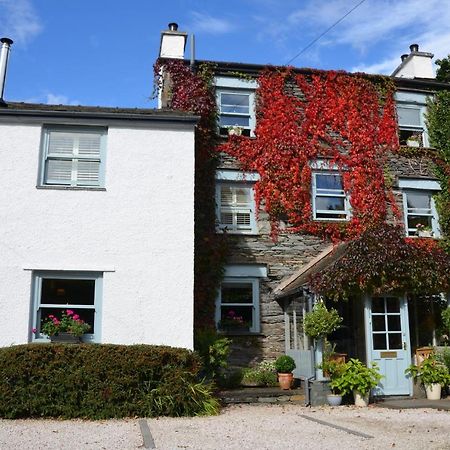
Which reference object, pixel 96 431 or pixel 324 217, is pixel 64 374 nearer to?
pixel 96 431

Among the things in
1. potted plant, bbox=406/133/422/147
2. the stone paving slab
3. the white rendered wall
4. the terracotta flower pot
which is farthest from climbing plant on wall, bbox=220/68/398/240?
the stone paving slab

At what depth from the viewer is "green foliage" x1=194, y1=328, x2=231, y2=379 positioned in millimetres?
13453

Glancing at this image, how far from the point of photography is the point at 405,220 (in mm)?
17906

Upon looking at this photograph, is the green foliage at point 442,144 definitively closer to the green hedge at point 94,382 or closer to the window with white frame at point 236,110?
the window with white frame at point 236,110

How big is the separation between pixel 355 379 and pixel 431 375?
2.11 m

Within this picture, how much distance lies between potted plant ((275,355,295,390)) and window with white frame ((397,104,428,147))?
345 inches

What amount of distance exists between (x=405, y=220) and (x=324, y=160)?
10.7ft

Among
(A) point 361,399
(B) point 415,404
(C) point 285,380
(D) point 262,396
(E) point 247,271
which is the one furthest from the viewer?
(E) point 247,271

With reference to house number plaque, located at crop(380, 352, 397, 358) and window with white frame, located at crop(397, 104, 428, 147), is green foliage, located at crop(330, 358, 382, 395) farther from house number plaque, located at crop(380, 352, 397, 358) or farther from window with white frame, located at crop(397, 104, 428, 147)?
window with white frame, located at crop(397, 104, 428, 147)

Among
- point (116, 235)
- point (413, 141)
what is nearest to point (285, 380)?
point (116, 235)

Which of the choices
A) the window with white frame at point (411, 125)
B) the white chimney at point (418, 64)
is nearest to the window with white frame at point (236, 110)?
the window with white frame at point (411, 125)

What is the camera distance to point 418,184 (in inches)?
719

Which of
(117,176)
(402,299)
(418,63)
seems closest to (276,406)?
(402,299)

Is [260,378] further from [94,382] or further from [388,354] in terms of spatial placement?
[94,382]
